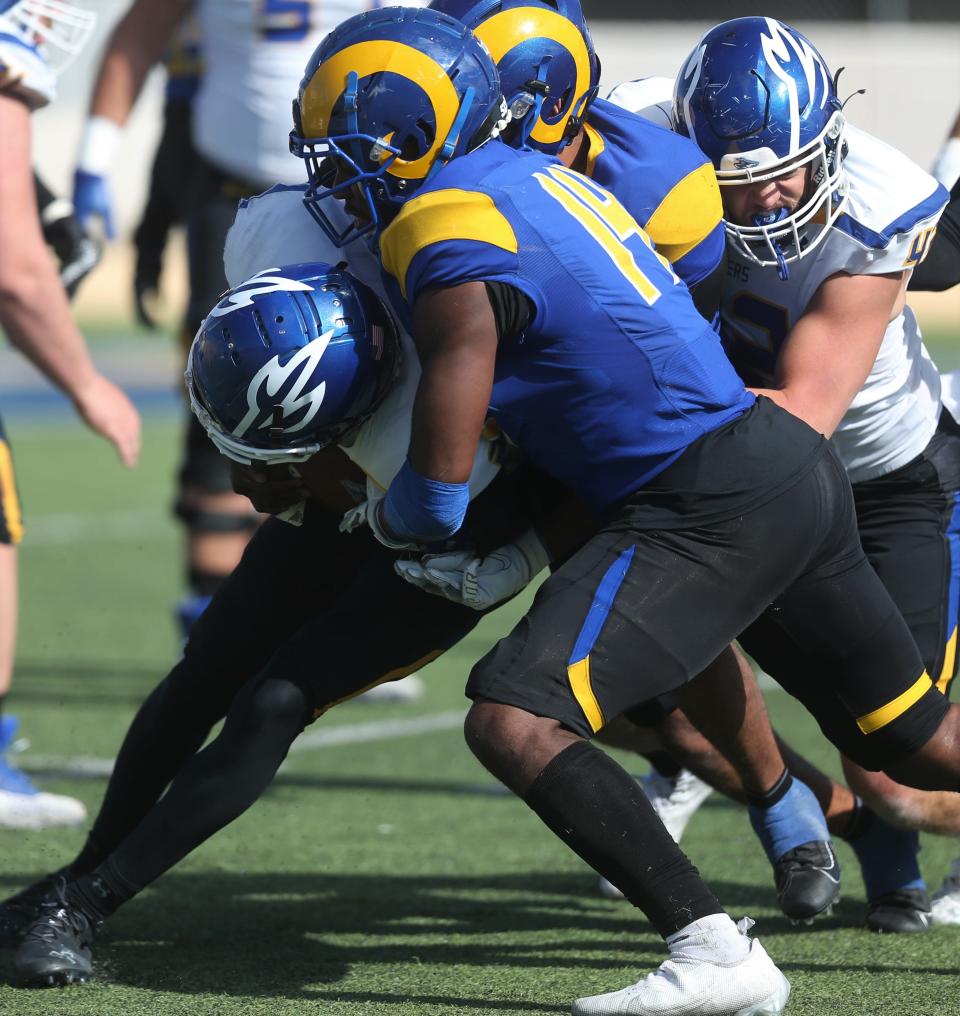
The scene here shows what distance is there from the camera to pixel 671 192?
2.96m

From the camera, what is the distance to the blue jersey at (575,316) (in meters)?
2.64

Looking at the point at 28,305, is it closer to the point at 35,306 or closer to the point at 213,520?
the point at 35,306

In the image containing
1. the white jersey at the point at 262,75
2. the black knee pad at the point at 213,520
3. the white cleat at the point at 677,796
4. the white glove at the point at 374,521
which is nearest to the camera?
the white glove at the point at 374,521

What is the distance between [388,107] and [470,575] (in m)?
0.79

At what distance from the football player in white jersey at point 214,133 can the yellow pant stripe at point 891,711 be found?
9.56 feet

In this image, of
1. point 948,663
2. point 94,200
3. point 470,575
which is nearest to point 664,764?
point 948,663

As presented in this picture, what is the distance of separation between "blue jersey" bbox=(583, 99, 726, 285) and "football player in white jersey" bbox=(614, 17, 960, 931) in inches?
4.4

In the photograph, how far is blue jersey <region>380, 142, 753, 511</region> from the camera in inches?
104

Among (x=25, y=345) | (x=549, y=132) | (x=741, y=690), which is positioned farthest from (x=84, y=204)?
(x=741, y=690)

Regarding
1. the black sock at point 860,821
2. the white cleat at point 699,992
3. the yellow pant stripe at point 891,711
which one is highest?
the yellow pant stripe at point 891,711

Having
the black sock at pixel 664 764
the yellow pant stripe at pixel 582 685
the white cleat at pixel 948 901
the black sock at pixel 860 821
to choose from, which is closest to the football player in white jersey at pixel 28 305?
the black sock at pixel 664 764

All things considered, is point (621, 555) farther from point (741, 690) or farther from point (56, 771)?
point (56, 771)

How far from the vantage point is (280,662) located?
3.06 m

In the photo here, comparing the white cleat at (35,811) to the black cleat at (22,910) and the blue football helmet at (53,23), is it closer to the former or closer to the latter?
the black cleat at (22,910)
